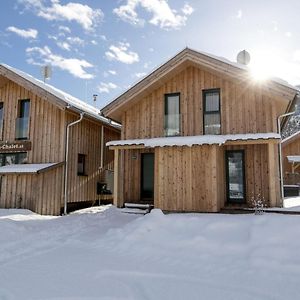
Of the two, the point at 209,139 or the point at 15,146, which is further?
the point at 15,146

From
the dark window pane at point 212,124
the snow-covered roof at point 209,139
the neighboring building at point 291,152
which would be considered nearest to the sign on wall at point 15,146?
the snow-covered roof at point 209,139

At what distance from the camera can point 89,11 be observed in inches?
468

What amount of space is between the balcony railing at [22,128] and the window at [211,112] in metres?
8.37

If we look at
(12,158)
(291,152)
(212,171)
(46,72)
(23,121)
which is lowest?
(212,171)

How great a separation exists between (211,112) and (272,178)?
3398 millimetres

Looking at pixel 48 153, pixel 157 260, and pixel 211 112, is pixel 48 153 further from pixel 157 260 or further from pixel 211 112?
pixel 157 260

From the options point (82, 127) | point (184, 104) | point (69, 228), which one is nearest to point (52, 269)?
point (69, 228)

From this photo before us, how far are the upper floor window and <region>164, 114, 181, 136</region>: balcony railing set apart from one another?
677cm

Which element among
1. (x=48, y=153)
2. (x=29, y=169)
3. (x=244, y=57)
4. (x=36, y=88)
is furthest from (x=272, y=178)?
(x=36, y=88)

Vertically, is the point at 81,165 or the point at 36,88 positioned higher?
the point at 36,88

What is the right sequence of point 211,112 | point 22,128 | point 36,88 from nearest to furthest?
1. point 211,112
2. point 36,88
3. point 22,128

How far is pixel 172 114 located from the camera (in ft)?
42.2

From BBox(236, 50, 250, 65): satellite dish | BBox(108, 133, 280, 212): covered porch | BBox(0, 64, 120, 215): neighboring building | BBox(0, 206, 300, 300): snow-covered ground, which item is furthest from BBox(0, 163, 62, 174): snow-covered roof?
BBox(236, 50, 250, 65): satellite dish

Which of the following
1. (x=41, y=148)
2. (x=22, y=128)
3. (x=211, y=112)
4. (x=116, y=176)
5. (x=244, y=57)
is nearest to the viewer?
(x=211, y=112)
